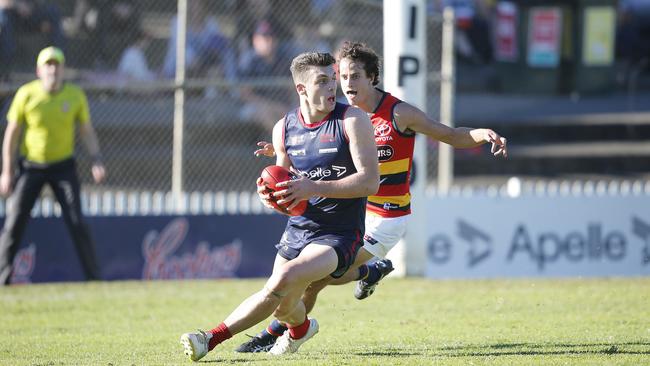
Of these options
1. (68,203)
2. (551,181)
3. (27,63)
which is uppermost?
(27,63)

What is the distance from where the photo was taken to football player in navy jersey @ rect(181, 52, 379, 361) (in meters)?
6.75

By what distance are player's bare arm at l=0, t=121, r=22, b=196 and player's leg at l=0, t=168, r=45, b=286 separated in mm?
134

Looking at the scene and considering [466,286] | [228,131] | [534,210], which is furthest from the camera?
[228,131]

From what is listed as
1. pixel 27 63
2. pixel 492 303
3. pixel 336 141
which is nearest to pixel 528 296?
pixel 492 303

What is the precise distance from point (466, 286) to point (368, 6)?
4.99 metres

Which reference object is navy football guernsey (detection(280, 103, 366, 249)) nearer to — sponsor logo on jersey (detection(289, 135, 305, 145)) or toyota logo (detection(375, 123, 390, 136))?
sponsor logo on jersey (detection(289, 135, 305, 145))

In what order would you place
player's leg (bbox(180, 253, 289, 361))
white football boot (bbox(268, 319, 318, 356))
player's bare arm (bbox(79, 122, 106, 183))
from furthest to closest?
1. player's bare arm (bbox(79, 122, 106, 183))
2. white football boot (bbox(268, 319, 318, 356))
3. player's leg (bbox(180, 253, 289, 361))

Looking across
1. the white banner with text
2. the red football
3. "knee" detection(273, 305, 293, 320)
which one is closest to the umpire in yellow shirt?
the white banner with text

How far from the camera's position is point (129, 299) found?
11273 mm

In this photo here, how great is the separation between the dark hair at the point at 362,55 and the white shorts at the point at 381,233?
109 centimetres

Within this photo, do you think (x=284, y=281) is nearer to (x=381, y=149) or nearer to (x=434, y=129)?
(x=381, y=149)

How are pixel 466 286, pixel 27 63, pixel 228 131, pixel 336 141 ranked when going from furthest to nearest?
pixel 228 131 < pixel 27 63 < pixel 466 286 < pixel 336 141

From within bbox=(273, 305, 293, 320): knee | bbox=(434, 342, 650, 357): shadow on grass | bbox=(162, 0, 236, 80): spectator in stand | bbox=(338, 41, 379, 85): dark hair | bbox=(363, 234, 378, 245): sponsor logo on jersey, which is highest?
bbox=(338, 41, 379, 85): dark hair

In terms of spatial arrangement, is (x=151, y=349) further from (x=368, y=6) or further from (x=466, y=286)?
(x=368, y=6)
